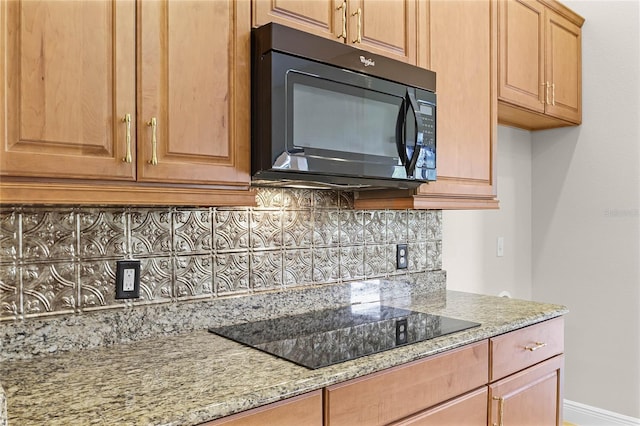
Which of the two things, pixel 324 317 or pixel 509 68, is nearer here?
pixel 324 317

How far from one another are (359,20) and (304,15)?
8.6 inches

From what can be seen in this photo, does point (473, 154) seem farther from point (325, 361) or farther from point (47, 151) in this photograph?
point (47, 151)

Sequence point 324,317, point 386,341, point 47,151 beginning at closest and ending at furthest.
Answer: point 47,151 < point 386,341 < point 324,317

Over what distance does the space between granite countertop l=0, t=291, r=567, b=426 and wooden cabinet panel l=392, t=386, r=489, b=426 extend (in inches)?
7.3

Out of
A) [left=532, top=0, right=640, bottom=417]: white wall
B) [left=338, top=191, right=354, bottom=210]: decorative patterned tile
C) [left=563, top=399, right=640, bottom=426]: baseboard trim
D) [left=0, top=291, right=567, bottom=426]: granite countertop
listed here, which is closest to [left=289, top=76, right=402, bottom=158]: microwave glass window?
[left=338, top=191, right=354, bottom=210]: decorative patterned tile

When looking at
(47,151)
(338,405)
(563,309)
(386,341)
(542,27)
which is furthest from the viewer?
(542,27)

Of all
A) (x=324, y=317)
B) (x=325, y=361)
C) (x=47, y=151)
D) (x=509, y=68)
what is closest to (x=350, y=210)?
(x=324, y=317)

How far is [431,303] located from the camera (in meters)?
2.12

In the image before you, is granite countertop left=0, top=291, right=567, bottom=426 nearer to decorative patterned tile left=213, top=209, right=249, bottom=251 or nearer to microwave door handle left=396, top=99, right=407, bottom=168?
decorative patterned tile left=213, top=209, right=249, bottom=251

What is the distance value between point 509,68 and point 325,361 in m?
1.77

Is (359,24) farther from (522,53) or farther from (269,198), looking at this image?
(522,53)

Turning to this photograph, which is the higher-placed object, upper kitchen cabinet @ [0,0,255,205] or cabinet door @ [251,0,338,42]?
cabinet door @ [251,0,338,42]

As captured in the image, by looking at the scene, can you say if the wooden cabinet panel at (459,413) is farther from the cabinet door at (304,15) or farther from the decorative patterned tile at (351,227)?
the cabinet door at (304,15)

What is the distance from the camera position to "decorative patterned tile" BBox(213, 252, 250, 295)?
1.68 meters
